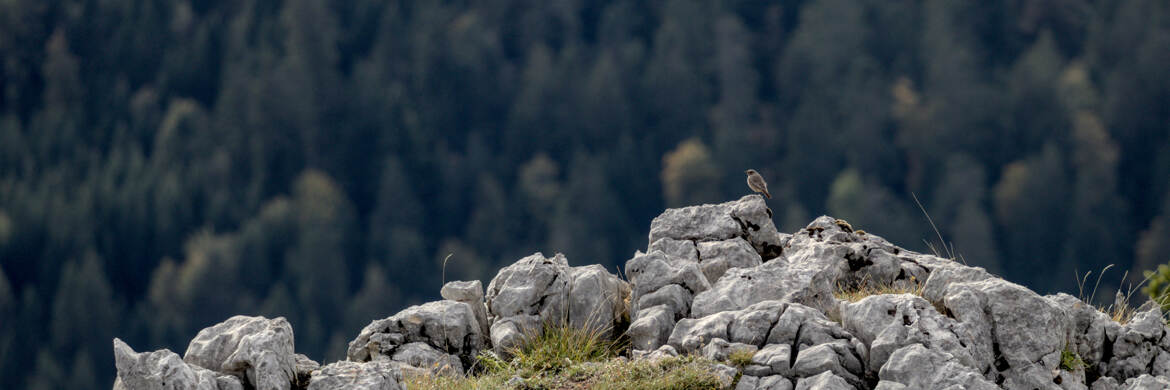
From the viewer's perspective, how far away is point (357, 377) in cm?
1395

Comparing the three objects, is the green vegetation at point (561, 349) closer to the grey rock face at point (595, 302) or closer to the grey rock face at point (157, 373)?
the grey rock face at point (595, 302)

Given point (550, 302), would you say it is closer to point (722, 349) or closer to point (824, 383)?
point (722, 349)

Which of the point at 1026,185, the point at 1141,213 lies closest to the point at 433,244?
the point at 1026,185

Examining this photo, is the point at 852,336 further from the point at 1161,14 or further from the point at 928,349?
the point at 1161,14

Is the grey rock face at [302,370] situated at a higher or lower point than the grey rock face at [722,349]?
higher

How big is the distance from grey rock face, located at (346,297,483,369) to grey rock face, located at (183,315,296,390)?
1.98 m

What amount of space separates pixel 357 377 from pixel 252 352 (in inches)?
44.3

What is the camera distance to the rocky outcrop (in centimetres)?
1356

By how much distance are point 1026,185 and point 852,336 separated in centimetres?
16959

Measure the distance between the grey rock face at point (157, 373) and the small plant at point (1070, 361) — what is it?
8786mm

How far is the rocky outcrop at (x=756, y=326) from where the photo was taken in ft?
44.5

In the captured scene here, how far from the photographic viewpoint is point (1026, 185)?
175 meters

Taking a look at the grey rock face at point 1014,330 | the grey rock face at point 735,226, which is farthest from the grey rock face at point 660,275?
the grey rock face at point 1014,330

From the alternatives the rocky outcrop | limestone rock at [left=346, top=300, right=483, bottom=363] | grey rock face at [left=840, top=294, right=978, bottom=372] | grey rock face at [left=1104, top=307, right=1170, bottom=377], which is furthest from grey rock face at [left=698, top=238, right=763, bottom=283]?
grey rock face at [left=1104, top=307, right=1170, bottom=377]
